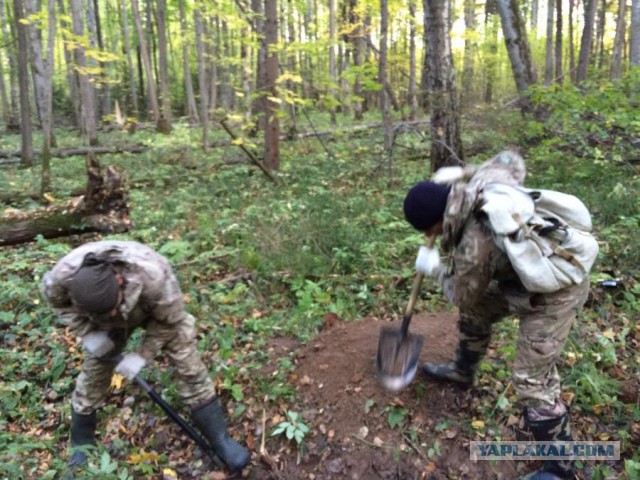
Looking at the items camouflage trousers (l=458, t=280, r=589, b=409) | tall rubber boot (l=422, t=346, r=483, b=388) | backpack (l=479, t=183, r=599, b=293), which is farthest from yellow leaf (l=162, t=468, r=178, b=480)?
backpack (l=479, t=183, r=599, b=293)

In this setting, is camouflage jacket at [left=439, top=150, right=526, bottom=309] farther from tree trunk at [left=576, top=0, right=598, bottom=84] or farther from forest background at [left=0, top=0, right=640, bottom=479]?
tree trunk at [left=576, top=0, right=598, bottom=84]

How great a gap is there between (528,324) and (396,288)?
7.70ft

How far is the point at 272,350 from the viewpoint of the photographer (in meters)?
4.32

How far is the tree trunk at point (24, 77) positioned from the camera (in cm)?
1037

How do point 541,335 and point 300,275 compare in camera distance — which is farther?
point 300,275

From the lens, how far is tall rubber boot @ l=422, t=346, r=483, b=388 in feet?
11.1

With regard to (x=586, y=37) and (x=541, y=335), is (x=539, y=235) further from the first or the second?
(x=586, y=37)

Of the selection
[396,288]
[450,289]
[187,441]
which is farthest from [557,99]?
[187,441]

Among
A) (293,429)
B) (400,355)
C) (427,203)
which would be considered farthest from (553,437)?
(293,429)

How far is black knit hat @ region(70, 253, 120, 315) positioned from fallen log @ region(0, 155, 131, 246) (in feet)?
14.2

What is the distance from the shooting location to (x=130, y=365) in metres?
3.14

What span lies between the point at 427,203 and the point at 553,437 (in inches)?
62.5

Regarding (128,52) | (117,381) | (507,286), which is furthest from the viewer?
(128,52)

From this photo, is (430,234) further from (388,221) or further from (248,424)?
(388,221)
